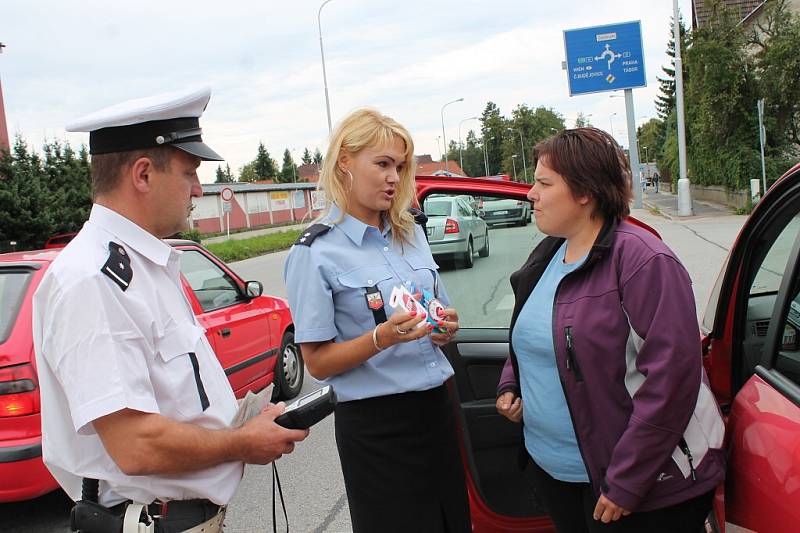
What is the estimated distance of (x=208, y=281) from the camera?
544cm

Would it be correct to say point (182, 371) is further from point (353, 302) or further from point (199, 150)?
point (353, 302)

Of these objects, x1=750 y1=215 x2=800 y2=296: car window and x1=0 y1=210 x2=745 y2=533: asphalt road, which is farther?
x1=0 y1=210 x2=745 y2=533: asphalt road

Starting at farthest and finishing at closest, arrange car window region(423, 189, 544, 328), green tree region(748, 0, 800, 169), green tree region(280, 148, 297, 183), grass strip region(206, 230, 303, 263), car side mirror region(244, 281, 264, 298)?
green tree region(280, 148, 297, 183)
grass strip region(206, 230, 303, 263)
green tree region(748, 0, 800, 169)
car side mirror region(244, 281, 264, 298)
car window region(423, 189, 544, 328)

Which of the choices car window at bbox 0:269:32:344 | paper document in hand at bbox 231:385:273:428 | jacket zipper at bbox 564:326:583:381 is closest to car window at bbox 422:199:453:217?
jacket zipper at bbox 564:326:583:381

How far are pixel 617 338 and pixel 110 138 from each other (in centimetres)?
137

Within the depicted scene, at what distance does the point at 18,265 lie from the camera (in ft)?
12.8

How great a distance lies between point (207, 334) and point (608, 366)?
350 centimetres

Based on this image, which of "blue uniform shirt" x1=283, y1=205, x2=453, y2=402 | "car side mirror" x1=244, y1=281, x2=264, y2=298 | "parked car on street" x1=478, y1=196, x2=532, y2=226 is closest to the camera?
"blue uniform shirt" x1=283, y1=205, x2=453, y2=402

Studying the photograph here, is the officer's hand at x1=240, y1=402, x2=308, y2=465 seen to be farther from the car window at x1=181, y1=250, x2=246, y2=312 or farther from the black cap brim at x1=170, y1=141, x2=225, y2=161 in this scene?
the car window at x1=181, y1=250, x2=246, y2=312

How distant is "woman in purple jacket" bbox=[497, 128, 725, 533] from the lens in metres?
1.66

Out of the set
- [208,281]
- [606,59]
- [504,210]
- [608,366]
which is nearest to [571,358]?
[608,366]

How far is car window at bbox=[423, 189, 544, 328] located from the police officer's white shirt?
1.39m

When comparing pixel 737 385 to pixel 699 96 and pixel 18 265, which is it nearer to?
pixel 18 265

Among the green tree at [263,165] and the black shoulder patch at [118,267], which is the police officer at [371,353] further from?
the green tree at [263,165]
